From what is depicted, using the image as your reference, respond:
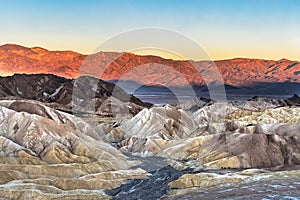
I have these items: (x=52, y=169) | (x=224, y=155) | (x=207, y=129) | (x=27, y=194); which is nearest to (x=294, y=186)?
(x=224, y=155)

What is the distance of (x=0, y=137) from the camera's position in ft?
450

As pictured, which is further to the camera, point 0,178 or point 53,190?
point 0,178

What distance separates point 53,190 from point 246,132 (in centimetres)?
7722

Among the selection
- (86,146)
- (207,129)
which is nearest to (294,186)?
(86,146)

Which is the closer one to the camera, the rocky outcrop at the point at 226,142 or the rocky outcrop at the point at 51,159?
the rocky outcrop at the point at 51,159

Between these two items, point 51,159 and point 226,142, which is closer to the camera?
point 51,159

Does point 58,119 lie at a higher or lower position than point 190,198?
higher

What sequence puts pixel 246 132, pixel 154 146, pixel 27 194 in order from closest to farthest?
pixel 27 194 < pixel 246 132 < pixel 154 146

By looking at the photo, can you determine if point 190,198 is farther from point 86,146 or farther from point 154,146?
point 154,146

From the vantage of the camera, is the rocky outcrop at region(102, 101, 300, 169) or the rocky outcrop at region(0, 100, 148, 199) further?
the rocky outcrop at region(102, 101, 300, 169)

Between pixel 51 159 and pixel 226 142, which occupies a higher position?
pixel 226 142

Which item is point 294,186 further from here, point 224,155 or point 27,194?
point 27,194

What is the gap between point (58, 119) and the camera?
548 feet

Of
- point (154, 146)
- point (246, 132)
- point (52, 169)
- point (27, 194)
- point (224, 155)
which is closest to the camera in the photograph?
point (27, 194)
